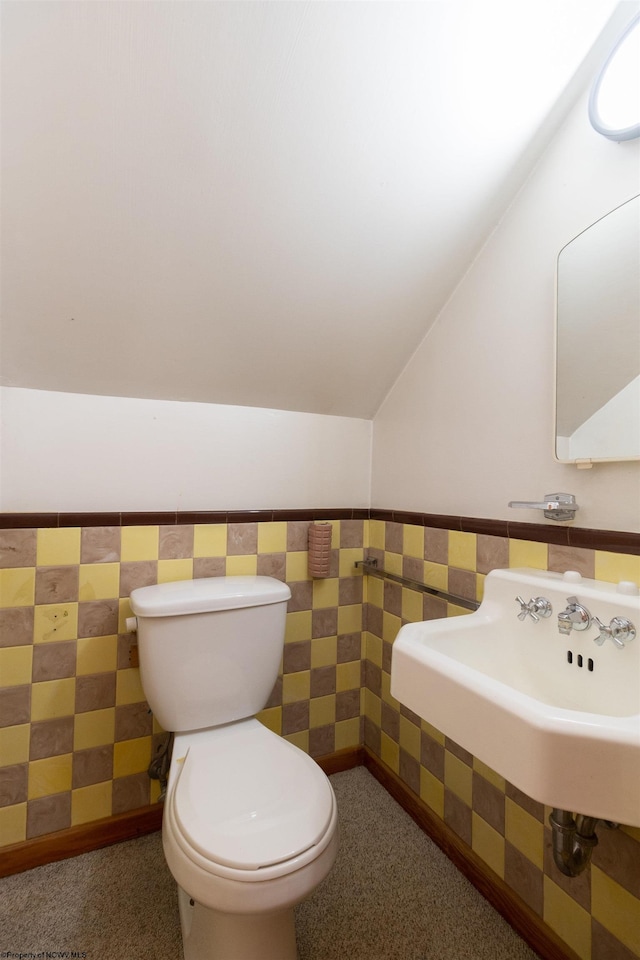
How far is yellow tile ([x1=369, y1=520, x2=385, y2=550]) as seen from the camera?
1.77 m

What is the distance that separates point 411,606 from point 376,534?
339 mm

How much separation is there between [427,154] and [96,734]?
195 cm

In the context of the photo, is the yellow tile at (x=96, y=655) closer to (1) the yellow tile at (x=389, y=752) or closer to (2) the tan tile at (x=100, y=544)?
(2) the tan tile at (x=100, y=544)

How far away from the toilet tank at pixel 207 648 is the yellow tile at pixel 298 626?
0.90ft

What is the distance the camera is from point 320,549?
166 centimetres

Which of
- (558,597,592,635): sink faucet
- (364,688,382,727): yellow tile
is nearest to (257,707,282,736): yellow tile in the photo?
(364,688,382,727): yellow tile

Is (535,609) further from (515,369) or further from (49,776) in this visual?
(49,776)

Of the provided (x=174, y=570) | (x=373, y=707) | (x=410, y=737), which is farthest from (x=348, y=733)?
(x=174, y=570)

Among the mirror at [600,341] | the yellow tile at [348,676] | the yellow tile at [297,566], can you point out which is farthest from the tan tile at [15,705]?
the mirror at [600,341]

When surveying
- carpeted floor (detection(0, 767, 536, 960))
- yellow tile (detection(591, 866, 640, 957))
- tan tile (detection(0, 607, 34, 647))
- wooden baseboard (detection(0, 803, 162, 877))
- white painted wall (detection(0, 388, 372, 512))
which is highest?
white painted wall (detection(0, 388, 372, 512))

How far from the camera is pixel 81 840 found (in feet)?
4.48

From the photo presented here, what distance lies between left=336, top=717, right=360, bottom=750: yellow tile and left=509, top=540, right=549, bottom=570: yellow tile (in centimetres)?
105

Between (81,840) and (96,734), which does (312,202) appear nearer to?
(96,734)

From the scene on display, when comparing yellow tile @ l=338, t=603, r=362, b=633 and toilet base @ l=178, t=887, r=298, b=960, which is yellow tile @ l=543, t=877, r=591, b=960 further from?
yellow tile @ l=338, t=603, r=362, b=633
